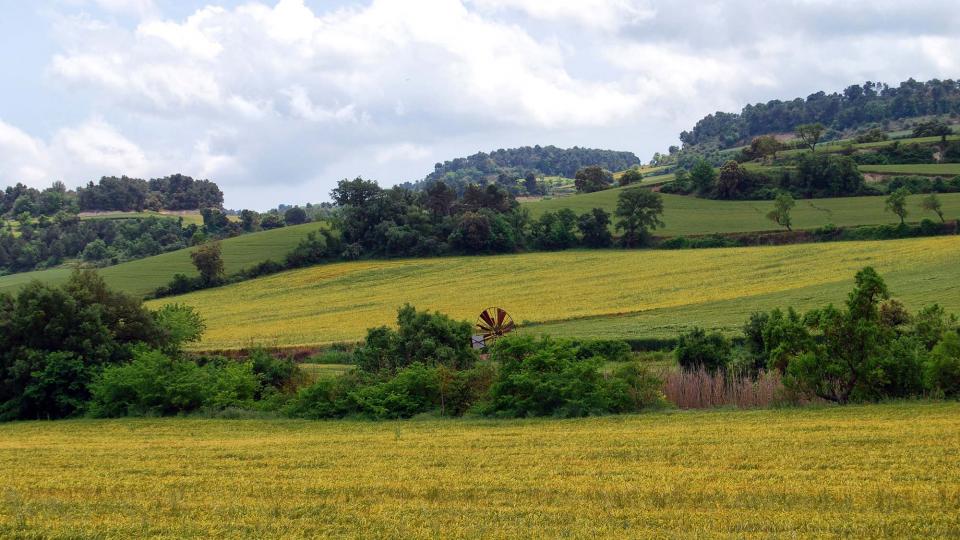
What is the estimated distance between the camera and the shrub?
118ft

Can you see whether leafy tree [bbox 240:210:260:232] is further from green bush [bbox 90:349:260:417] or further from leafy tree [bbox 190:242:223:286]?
green bush [bbox 90:349:260:417]

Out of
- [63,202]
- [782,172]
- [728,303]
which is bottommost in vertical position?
[728,303]

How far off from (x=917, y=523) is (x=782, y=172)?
336 feet

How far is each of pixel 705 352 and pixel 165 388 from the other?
1955 cm

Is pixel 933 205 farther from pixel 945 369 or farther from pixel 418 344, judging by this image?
pixel 945 369

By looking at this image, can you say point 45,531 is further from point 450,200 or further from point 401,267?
point 450,200

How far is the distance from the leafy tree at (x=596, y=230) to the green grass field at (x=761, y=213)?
192 inches

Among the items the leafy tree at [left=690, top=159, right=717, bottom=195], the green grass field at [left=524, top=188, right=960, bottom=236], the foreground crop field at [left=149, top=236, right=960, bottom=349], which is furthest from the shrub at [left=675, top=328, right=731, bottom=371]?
the leafy tree at [left=690, top=159, right=717, bottom=195]

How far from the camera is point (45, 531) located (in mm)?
13883

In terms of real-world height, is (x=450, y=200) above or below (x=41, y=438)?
above

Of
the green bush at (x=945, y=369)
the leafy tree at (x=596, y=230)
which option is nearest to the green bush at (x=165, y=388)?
the green bush at (x=945, y=369)

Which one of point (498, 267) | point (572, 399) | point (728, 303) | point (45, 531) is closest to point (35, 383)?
point (572, 399)

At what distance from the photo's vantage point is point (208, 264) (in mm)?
94312

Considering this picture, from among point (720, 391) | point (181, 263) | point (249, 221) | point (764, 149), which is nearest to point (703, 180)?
point (764, 149)
